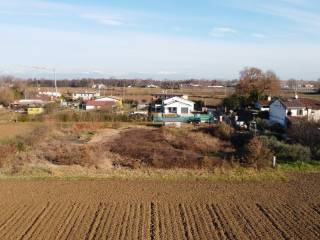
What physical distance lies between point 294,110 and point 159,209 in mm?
23731

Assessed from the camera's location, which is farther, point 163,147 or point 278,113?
point 278,113

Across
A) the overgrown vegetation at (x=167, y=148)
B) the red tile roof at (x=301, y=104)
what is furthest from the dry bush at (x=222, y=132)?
the red tile roof at (x=301, y=104)

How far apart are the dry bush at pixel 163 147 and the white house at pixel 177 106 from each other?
11732 millimetres

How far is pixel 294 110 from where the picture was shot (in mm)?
33844

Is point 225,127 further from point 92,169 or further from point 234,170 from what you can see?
point 92,169

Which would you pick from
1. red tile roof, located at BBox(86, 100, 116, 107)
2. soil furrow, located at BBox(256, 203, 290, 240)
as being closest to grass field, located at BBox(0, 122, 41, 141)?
red tile roof, located at BBox(86, 100, 116, 107)

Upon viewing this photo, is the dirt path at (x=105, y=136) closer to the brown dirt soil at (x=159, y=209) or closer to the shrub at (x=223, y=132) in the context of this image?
the shrub at (x=223, y=132)

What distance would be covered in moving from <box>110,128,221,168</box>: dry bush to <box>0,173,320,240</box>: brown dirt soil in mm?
3003

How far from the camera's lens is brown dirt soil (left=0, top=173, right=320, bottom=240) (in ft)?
36.1

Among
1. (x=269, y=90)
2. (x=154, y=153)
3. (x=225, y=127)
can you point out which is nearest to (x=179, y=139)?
(x=225, y=127)

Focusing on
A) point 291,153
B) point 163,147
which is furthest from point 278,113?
point 291,153

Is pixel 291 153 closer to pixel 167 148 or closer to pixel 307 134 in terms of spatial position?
pixel 307 134

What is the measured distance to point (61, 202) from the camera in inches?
546

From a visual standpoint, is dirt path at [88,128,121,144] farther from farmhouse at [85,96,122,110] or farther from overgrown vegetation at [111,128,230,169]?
farmhouse at [85,96,122,110]
